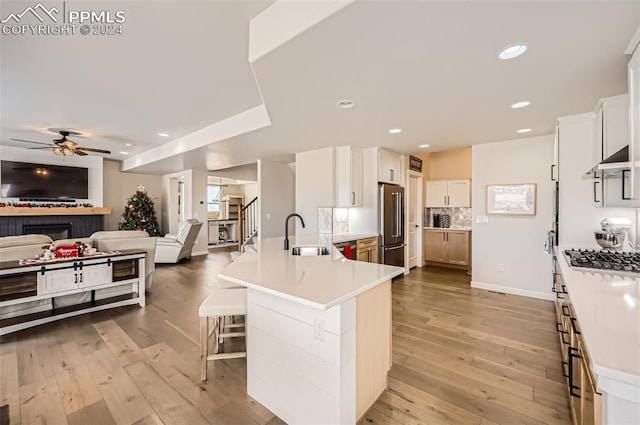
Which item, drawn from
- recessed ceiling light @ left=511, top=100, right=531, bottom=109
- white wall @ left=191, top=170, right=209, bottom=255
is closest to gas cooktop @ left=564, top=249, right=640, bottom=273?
recessed ceiling light @ left=511, top=100, right=531, bottom=109

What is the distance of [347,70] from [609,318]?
2019 millimetres

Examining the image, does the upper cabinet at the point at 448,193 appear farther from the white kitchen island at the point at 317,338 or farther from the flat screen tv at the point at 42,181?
the flat screen tv at the point at 42,181

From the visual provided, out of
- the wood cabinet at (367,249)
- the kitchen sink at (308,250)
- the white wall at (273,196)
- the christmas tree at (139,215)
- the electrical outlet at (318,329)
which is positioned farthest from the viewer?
the christmas tree at (139,215)

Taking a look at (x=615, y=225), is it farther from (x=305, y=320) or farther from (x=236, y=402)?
(x=236, y=402)

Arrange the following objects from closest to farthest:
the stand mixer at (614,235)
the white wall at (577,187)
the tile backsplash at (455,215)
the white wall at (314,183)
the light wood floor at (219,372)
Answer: the light wood floor at (219,372) < the stand mixer at (614,235) < the white wall at (577,187) < the white wall at (314,183) < the tile backsplash at (455,215)

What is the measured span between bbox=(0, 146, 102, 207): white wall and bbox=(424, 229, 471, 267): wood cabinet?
8.45 metres

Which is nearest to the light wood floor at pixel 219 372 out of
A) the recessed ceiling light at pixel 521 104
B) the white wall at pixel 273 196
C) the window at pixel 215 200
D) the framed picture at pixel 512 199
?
the framed picture at pixel 512 199

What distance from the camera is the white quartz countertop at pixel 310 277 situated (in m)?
1.36

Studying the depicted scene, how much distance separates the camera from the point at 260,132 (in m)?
3.88

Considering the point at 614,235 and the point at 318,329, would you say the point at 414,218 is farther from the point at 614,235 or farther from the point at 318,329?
the point at 318,329

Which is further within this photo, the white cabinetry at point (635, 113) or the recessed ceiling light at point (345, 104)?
the recessed ceiling light at point (345, 104)

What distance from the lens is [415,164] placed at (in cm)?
598

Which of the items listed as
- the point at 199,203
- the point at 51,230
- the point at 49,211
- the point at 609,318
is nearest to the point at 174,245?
the point at 199,203

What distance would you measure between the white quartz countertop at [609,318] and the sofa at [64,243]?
15.2 ft
